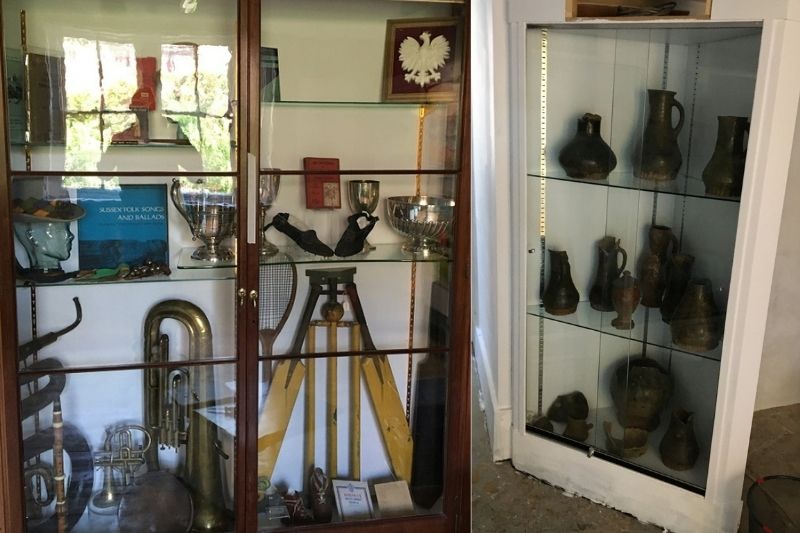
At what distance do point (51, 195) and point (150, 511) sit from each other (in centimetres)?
77

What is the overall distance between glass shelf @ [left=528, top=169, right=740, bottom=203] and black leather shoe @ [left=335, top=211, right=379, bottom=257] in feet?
1.51

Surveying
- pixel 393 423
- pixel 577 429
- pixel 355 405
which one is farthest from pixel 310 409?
pixel 577 429

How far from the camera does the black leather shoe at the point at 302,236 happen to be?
186cm

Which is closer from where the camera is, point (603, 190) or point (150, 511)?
point (603, 190)

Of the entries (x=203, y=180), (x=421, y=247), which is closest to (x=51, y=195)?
(x=203, y=180)

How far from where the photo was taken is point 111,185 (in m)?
1.79

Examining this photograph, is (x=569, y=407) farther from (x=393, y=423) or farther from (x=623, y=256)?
(x=393, y=423)

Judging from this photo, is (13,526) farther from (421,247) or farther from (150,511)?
(421,247)

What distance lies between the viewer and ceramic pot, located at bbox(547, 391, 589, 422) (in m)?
1.70

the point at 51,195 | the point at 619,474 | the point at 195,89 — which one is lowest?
the point at 619,474

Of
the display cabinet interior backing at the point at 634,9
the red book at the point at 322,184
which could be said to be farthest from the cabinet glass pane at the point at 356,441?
the display cabinet interior backing at the point at 634,9

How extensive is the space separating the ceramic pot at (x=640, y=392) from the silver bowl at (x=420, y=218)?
0.52 meters

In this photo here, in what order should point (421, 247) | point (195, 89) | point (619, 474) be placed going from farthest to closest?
point (421, 247) → point (195, 89) → point (619, 474)

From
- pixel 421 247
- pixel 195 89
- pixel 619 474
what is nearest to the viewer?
pixel 619 474
